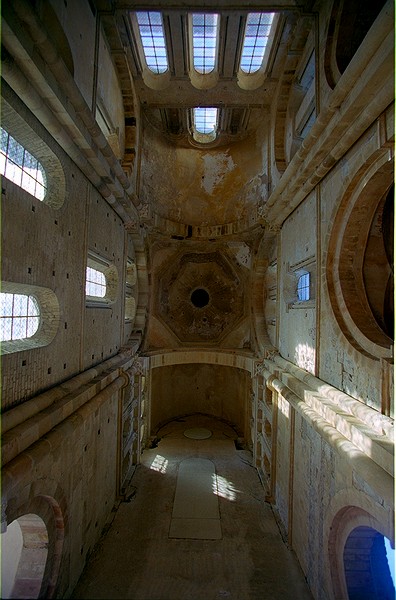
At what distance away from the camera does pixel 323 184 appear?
6.23 meters

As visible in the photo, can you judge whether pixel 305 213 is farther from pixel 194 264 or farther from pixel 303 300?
pixel 194 264

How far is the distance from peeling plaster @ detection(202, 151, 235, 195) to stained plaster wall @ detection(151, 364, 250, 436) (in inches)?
300

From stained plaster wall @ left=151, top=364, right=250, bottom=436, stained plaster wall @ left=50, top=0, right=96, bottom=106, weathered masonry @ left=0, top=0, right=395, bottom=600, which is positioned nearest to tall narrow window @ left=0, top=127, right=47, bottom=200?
weathered masonry @ left=0, top=0, right=395, bottom=600

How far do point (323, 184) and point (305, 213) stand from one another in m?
1.05

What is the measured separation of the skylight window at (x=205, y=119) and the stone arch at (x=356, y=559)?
1217 cm

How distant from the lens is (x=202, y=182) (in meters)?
12.4

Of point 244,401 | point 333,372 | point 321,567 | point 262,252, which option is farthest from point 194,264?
point 321,567

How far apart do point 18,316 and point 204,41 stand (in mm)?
8466

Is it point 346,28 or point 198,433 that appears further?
point 198,433

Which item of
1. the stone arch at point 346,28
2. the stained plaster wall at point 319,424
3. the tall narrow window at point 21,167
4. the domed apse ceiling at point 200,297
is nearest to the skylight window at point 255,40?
the stone arch at point 346,28

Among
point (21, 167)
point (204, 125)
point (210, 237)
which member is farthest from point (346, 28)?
point (210, 237)

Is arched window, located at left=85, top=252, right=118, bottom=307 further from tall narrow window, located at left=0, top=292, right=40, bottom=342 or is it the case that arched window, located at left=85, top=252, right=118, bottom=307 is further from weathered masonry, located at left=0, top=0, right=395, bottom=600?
tall narrow window, located at left=0, top=292, right=40, bottom=342

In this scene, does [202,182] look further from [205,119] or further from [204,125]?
[205,119]

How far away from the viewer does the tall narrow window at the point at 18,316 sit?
4332 mm
